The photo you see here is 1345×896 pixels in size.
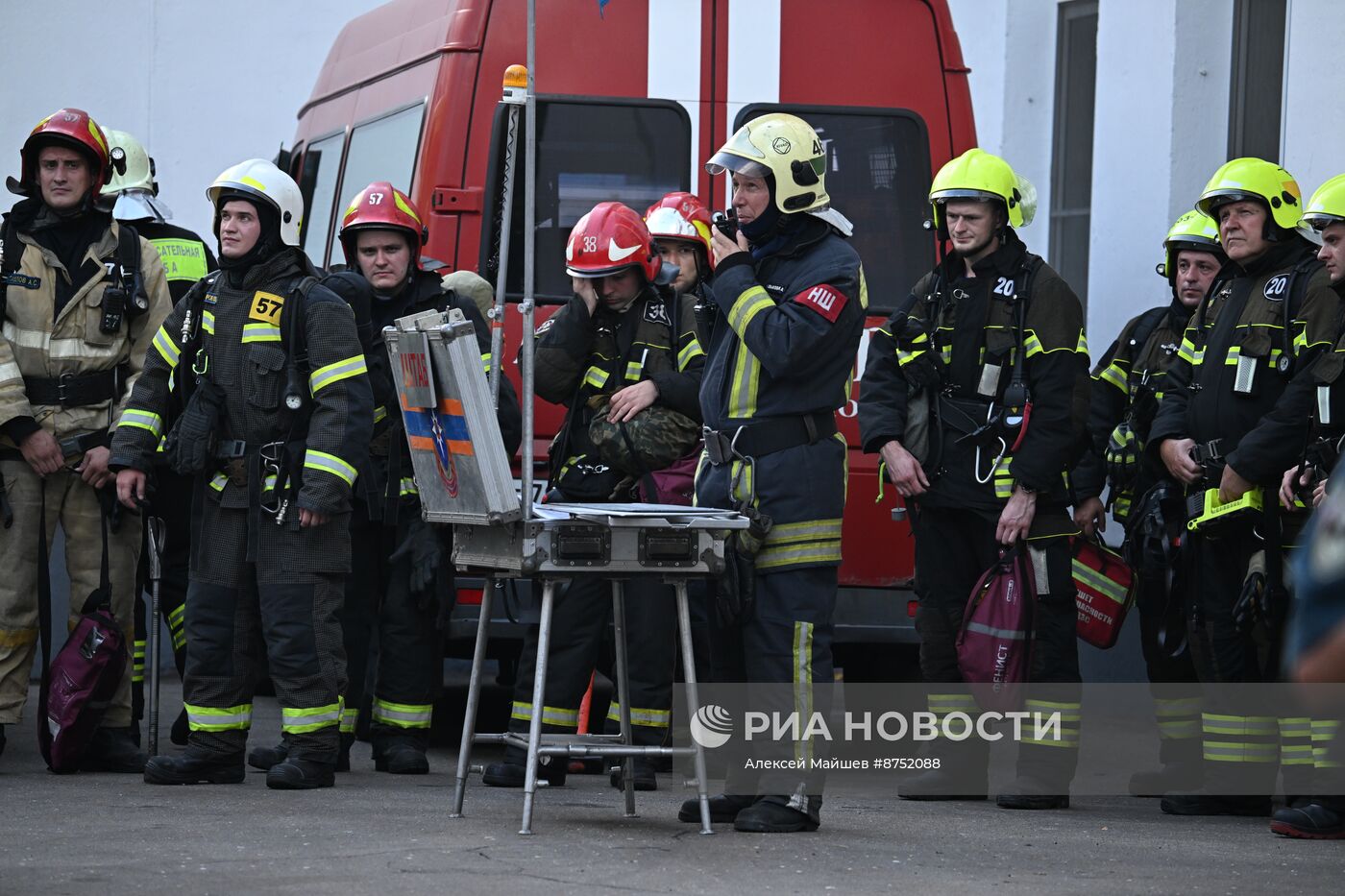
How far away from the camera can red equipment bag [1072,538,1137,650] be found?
275 inches

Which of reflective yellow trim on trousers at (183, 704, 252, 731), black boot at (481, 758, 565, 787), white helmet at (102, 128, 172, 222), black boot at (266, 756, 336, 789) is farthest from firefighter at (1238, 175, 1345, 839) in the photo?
white helmet at (102, 128, 172, 222)

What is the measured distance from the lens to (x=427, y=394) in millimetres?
5707

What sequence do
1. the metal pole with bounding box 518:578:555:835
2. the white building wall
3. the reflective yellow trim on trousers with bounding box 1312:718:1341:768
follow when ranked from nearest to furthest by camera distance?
the metal pole with bounding box 518:578:555:835
the reflective yellow trim on trousers with bounding box 1312:718:1341:768
the white building wall

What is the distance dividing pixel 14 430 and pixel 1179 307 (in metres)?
4.14

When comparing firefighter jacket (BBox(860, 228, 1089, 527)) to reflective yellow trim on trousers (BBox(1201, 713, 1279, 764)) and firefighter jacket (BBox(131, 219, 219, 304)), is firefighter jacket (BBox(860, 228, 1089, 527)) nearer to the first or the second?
reflective yellow trim on trousers (BBox(1201, 713, 1279, 764))

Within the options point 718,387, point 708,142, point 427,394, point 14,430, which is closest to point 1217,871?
point 718,387

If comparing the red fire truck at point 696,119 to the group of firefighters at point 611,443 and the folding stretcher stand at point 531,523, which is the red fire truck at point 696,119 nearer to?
the group of firefighters at point 611,443

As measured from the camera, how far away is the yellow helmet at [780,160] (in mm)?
5867

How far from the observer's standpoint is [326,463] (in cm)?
657

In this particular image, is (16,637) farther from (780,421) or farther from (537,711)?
(780,421)

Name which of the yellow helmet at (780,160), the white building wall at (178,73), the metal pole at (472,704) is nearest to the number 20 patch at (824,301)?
the yellow helmet at (780,160)

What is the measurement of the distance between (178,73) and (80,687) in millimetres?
7422

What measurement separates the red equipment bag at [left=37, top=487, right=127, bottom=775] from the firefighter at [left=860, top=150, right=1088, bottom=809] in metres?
2.64

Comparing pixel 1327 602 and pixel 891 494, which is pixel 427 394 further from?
pixel 1327 602
